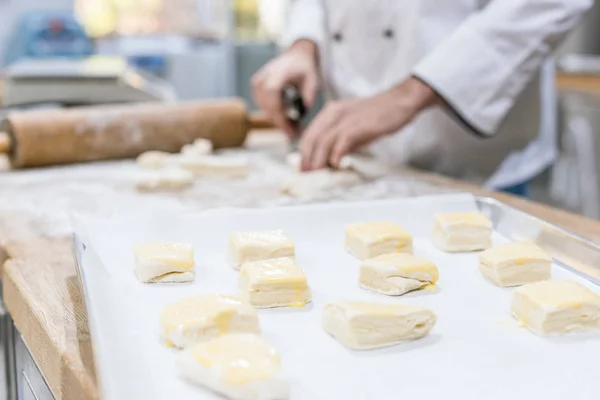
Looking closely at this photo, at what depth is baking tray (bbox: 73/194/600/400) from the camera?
0.59 meters

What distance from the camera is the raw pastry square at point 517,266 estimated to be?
0.81 m

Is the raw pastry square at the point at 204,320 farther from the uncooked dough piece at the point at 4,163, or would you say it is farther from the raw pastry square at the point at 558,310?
the uncooked dough piece at the point at 4,163

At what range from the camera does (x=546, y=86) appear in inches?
69.0

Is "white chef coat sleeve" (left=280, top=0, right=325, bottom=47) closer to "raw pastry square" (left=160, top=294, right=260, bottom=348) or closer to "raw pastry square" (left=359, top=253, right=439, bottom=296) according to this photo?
"raw pastry square" (left=359, top=253, right=439, bottom=296)

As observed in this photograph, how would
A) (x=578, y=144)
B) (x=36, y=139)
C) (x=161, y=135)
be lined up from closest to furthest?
(x=36, y=139) → (x=161, y=135) → (x=578, y=144)

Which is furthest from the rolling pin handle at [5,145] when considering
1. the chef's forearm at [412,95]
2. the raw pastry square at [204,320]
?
the raw pastry square at [204,320]

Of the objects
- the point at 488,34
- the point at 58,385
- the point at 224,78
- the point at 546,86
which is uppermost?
the point at 488,34

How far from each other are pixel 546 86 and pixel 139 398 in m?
1.47

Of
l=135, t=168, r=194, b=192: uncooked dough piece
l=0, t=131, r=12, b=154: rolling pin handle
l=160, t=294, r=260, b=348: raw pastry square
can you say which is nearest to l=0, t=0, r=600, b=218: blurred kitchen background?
l=0, t=131, r=12, b=154: rolling pin handle

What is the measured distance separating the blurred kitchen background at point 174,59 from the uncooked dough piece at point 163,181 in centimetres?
92

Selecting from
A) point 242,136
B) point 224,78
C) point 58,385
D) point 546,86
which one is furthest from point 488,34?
point 224,78

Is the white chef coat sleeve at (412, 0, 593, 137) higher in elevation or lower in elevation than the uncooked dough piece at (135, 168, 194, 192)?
higher

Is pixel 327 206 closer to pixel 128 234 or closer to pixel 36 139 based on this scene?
pixel 128 234

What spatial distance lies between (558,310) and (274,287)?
276mm
